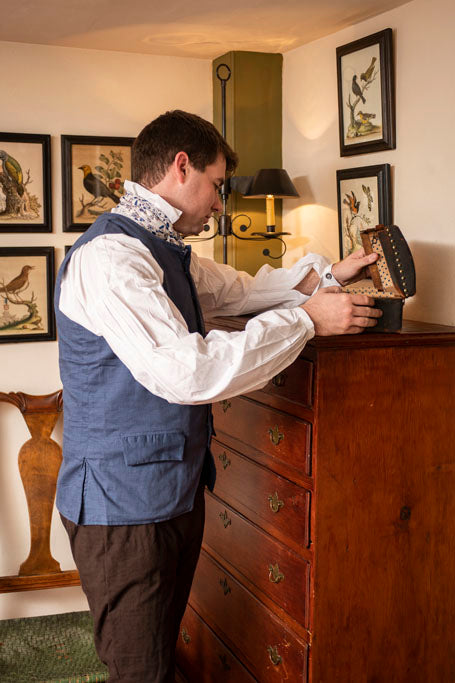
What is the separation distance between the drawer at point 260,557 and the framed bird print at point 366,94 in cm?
134

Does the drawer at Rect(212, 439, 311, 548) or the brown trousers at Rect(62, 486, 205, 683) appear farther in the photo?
the drawer at Rect(212, 439, 311, 548)

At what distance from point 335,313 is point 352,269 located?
43 centimetres

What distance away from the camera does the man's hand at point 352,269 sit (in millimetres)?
2180

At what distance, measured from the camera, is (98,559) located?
75.5 inches

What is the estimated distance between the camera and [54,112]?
322cm

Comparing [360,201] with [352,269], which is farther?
[360,201]

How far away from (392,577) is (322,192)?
1544 millimetres

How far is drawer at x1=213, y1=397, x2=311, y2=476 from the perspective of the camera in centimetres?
203

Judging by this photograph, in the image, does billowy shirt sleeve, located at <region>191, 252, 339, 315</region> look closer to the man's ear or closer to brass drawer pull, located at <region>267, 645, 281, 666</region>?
the man's ear

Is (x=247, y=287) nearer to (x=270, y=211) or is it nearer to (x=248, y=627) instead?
(x=270, y=211)

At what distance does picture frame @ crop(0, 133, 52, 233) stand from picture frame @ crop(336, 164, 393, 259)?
1.26 meters

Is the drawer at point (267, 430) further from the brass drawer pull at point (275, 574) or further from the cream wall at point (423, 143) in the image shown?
the cream wall at point (423, 143)

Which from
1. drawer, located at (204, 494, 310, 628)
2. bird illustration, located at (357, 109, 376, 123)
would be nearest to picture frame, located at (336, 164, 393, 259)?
bird illustration, located at (357, 109, 376, 123)

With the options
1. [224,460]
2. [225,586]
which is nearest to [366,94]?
[224,460]
